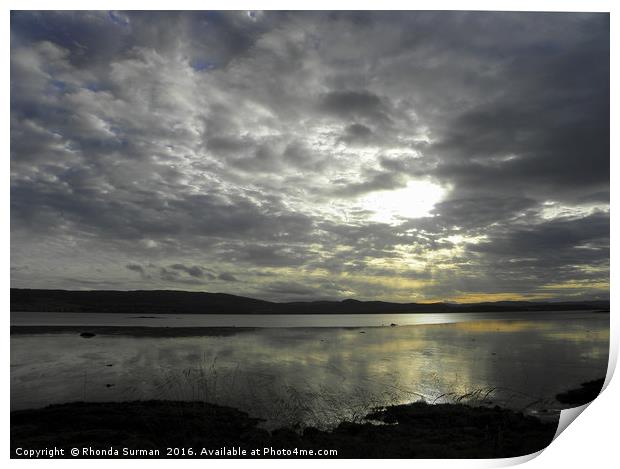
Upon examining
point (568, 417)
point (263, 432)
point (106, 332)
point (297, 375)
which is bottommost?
point (106, 332)

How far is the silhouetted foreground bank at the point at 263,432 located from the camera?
23.4 feet

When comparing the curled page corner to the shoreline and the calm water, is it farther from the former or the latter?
the shoreline

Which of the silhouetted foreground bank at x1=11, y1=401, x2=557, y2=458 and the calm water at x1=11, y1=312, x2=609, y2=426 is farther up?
the silhouetted foreground bank at x1=11, y1=401, x2=557, y2=458

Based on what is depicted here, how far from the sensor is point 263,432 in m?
7.96

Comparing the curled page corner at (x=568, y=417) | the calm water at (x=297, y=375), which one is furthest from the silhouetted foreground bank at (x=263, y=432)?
the calm water at (x=297, y=375)

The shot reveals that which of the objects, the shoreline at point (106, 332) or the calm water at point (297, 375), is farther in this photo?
the shoreline at point (106, 332)

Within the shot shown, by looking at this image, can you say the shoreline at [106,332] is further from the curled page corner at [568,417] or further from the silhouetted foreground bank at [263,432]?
the curled page corner at [568,417]

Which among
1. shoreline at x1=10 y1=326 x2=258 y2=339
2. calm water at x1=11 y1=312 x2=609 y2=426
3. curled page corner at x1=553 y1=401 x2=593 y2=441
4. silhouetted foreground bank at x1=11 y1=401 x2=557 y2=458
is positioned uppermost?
curled page corner at x1=553 y1=401 x2=593 y2=441

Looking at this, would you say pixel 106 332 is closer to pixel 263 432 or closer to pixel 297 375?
pixel 297 375

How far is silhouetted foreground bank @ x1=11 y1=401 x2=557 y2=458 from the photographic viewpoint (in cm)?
712

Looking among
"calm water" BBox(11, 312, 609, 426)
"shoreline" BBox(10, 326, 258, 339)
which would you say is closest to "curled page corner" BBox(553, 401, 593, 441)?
"calm water" BBox(11, 312, 609, 426)

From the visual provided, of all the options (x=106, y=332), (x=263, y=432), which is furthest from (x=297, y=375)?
(x=106, y=332)

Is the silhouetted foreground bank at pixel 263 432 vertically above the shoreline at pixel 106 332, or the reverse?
the silhouetted foreground bank at pixel 263 432

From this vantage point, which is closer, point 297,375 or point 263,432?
point 263,432
